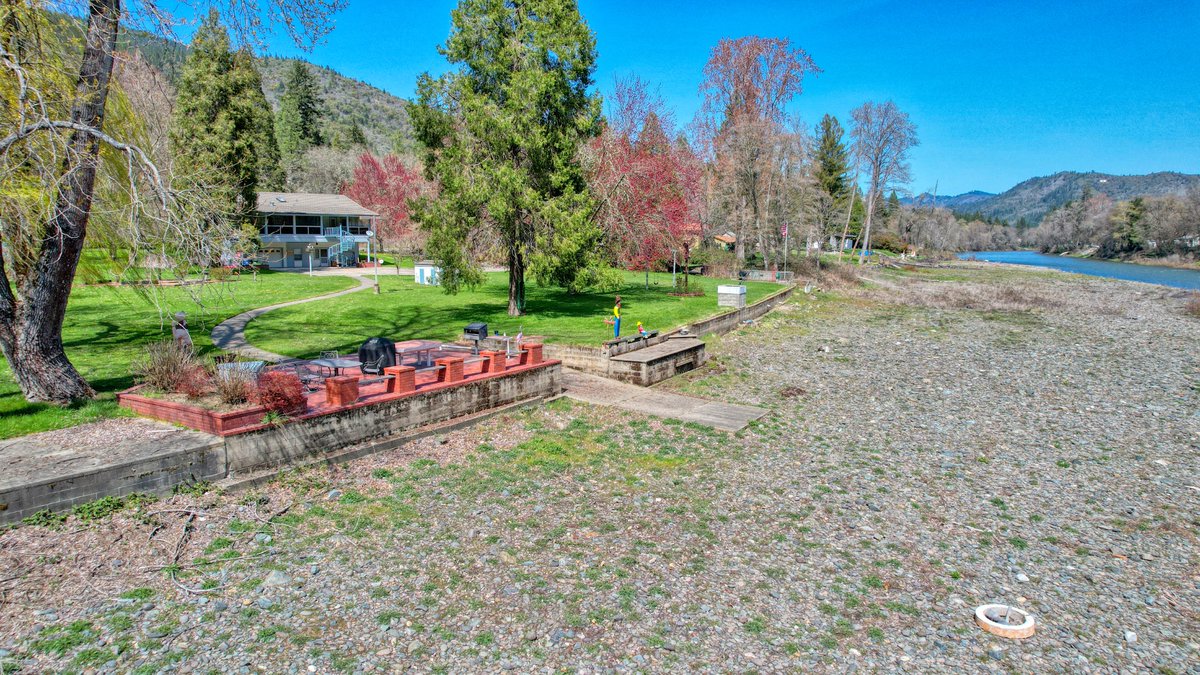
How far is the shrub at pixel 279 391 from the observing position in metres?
8.95

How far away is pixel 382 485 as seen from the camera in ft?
29.9

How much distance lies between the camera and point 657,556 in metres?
7.43

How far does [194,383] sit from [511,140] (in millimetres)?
12363

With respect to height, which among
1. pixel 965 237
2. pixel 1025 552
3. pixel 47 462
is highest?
pixel 965 237

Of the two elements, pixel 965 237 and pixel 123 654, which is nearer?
pixel 123 654

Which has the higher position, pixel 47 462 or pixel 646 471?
pixel 47 462

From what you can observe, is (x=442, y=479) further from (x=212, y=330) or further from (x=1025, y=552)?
(x=212, y=330)

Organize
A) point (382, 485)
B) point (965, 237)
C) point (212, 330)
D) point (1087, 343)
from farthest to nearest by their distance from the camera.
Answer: point (965, 237) < point (1087, 343) < point (212, 330) < point (382, 485)

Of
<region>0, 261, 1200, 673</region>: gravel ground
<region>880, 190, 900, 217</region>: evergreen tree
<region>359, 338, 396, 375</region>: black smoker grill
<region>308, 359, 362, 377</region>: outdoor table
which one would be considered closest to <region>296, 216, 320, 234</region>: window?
<region>308, 359, 362, 377</region>: outdoor table

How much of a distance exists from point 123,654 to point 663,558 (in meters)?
5.13

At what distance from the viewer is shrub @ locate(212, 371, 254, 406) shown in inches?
353

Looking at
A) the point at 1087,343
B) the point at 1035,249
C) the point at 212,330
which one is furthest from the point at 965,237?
the point at 212,330

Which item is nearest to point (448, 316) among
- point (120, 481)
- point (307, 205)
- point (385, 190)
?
point (120, 481)

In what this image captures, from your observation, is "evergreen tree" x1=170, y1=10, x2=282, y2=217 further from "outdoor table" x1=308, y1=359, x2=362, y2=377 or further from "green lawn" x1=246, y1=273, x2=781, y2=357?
"outdoor table" x1=308, y1=359, x2=362, y2=377
